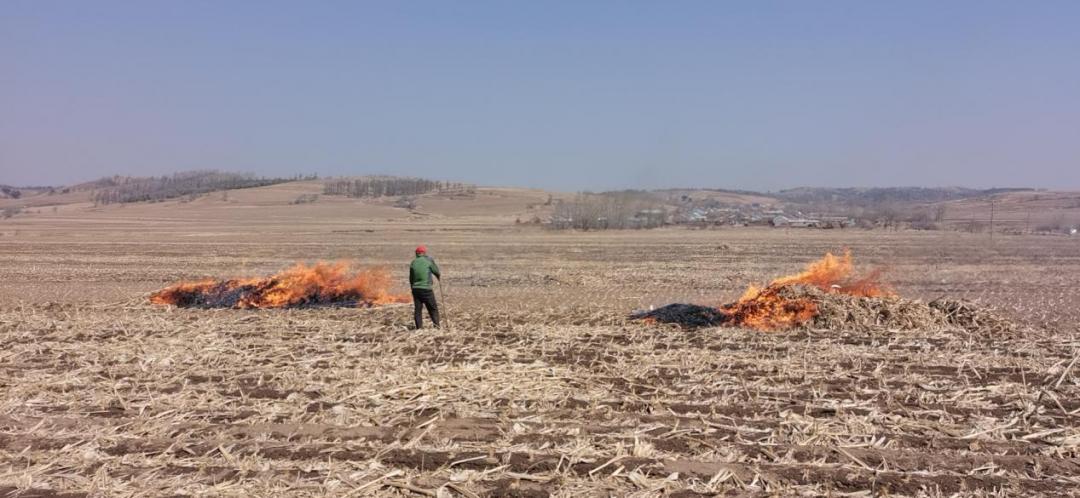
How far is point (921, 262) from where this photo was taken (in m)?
29.7

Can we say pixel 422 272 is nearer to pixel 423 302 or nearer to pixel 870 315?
pixel 423 302

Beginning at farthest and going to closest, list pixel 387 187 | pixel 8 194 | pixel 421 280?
pixel 8 194
pixel 387 187
pixel 421 280

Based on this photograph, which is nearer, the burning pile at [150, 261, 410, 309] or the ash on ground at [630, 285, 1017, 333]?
the ash on ground at [630, 285, 1017, 333]

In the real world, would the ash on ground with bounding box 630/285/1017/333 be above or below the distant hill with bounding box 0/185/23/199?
below

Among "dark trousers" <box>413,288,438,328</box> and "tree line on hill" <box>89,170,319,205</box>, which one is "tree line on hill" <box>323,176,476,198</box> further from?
"dark trousers" <box>413,288,438,328</box>

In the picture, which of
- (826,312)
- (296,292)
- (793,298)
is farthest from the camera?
(296,292)

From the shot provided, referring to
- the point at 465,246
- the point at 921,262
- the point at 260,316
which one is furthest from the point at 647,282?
the point at 465,246

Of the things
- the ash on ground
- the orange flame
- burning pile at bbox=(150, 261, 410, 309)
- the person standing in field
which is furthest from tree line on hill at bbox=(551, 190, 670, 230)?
the person standing in field

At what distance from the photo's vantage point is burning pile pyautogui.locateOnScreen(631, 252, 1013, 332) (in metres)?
12.4

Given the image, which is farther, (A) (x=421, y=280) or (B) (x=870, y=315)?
(B) (x=870, y=315)

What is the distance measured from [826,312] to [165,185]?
174 m

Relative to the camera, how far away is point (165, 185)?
160125 mm

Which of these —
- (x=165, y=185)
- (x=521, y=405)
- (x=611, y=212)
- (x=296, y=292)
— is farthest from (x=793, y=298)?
(x=165, y=185)

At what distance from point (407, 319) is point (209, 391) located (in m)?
5.51
